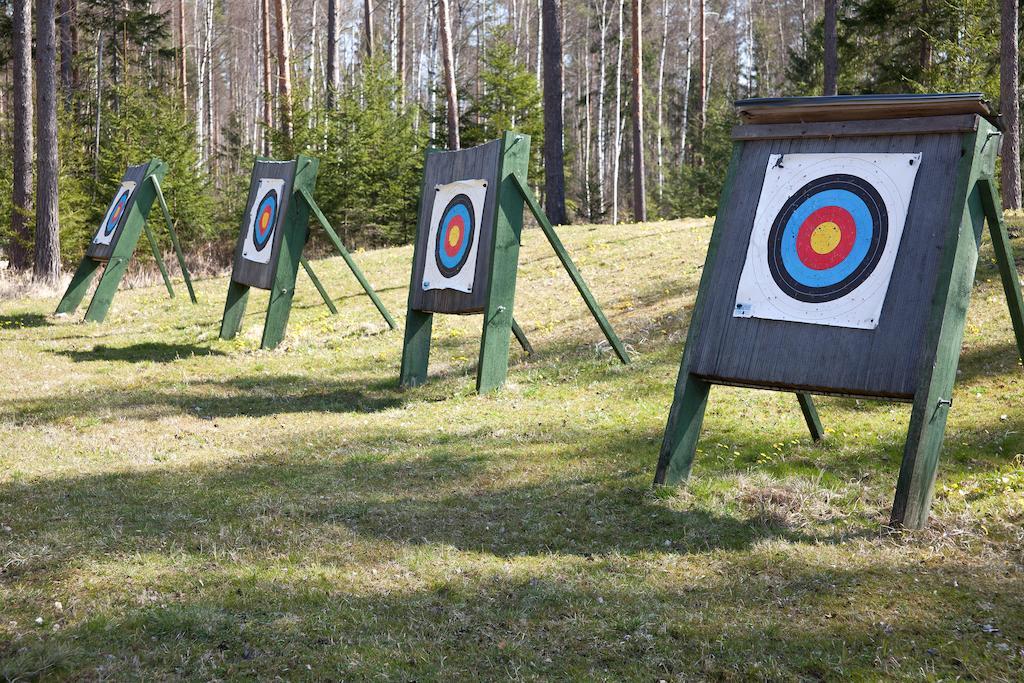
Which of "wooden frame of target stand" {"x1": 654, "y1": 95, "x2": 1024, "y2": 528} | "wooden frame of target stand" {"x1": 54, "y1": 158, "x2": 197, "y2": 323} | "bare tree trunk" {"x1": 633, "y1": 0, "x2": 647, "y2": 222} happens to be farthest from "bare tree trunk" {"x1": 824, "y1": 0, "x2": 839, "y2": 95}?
"wooden frame of target stand" {"x1": 654, "y1": 95, "x2": 1024, "y2": 528}

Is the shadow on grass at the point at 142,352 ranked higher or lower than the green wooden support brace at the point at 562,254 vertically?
lower

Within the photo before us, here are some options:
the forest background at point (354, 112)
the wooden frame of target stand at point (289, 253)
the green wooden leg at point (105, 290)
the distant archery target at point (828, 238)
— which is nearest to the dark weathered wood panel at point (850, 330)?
the distant archery target at point (828, 238)

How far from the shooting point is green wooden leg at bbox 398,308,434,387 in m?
8.59

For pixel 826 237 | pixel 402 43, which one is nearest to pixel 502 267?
pixel 826 237

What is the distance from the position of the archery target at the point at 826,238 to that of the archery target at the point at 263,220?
6975 mm

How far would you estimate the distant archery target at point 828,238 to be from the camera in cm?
474

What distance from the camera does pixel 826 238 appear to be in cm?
492

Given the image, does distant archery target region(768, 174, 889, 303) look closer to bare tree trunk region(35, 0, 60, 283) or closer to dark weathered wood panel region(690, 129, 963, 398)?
dark weathered wood panel region(690, 129, 963, 398)

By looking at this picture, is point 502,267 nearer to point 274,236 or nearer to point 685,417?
point 685,417

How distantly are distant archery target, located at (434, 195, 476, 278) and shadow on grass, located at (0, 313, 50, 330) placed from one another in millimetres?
7108

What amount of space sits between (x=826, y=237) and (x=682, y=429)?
49.1 inches

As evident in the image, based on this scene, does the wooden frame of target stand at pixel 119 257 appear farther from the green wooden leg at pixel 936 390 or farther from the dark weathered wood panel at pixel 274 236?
the green wooden leg at pixel 936 390

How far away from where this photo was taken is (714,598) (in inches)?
150

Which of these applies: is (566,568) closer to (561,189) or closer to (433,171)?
(433,171)
